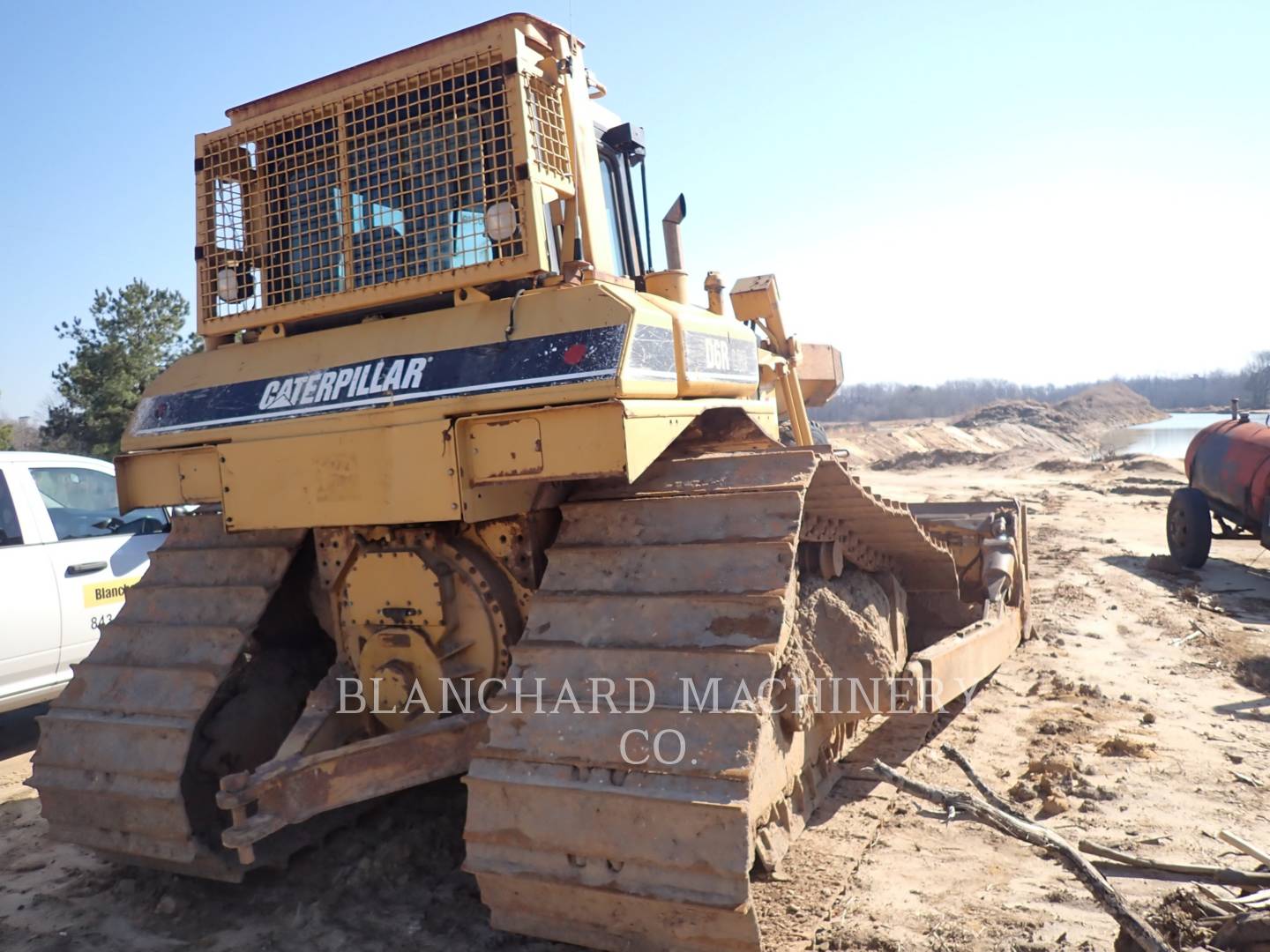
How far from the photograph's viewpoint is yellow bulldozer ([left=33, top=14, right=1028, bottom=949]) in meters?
2.79

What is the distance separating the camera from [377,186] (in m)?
3.77

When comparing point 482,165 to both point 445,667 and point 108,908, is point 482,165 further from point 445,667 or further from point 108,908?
point 108,908

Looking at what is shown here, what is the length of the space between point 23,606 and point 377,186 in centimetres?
403

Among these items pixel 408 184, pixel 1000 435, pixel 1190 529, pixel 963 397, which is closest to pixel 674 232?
pixel 408 184

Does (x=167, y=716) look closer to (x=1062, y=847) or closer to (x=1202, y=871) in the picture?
(x=1062, y=847)

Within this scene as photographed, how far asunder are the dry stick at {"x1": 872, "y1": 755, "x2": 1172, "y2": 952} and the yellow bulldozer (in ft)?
1.59

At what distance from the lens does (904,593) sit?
532 centimetres

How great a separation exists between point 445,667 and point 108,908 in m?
1.61

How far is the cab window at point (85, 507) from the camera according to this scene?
253 inches

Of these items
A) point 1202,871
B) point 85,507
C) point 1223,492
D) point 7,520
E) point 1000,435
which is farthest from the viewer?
point 1000,435

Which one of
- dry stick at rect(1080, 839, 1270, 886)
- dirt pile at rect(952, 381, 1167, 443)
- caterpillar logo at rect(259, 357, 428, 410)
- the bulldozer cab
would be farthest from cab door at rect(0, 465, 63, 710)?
dirt pile at rect(952, 381, 1167, 443)

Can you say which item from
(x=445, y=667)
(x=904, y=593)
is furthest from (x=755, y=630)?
(x=904, y=593)

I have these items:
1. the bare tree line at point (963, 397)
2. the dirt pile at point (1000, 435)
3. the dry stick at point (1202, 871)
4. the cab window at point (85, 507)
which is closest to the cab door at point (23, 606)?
the cab window at point (85, 507)

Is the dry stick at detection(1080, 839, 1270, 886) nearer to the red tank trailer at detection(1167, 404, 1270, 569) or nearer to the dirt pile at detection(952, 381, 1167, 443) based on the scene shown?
the red tank trailer at detection(1167, 404, 1270, 569)
